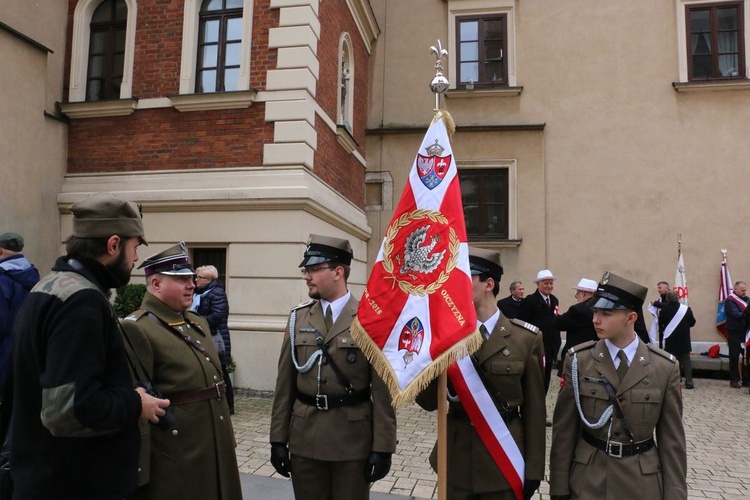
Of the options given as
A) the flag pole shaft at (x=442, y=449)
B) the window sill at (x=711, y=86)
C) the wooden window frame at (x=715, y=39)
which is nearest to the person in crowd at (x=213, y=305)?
the flag pole shaft at (x=442, y=449)

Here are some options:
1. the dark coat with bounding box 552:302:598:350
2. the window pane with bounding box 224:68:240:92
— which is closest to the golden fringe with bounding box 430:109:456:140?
the dark coat with bounding box 552:302:598:350

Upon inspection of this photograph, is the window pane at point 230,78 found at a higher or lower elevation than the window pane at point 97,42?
lower

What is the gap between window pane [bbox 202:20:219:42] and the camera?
8789 millimetres

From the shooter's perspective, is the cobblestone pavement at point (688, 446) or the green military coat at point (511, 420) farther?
the cobblestone pavement at point (688, 446)

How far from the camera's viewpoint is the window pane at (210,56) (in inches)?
344

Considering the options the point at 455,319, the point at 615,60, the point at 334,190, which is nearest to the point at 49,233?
the point at 334,190

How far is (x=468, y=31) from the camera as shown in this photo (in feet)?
41.2

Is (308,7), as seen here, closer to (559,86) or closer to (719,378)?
Answer: (559,86)

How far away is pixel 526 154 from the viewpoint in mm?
12008

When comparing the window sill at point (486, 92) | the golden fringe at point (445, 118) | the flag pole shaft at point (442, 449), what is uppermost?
the window sill at point (486, 92)

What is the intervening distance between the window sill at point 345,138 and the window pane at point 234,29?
2.24 meters

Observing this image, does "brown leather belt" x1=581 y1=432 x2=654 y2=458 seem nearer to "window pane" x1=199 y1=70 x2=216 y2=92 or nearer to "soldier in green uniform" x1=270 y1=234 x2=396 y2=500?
"soldier in green uniform" x1=270 y1=234 x2=396 y2=500

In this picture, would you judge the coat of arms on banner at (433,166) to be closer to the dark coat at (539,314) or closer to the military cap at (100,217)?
the military cap at (100,217)

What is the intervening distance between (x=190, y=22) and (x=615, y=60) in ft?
28.6
